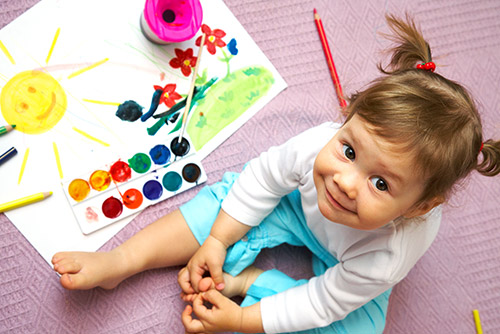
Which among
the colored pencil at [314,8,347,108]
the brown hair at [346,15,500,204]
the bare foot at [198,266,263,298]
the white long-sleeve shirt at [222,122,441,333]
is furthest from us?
the colored pencil at [314,8,347,108]

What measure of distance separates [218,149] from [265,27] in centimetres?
24

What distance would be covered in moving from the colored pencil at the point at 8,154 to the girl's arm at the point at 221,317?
352mm

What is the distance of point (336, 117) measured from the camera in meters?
0.80

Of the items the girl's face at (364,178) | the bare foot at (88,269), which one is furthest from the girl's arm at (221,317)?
the girl's face at (364,178)

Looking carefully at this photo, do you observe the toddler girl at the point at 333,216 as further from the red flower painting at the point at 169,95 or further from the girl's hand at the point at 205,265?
the red flower painting at the point at 169,95

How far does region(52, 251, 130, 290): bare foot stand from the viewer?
602mm

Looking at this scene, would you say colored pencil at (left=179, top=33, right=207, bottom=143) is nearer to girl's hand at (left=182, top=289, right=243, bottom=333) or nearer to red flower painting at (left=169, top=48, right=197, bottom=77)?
red flower painting at (left=169, top=48, right=197, bottom=77)

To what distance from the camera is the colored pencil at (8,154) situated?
0.64 metres

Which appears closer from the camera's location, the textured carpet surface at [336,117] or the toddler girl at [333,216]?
the toddler girl at [333,216]

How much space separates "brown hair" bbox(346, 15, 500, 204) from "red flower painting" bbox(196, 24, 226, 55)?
1.08 ft

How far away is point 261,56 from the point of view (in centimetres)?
77

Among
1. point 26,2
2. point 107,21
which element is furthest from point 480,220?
point 26,2

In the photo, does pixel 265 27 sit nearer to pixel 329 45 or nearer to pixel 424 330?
pixel 329 45

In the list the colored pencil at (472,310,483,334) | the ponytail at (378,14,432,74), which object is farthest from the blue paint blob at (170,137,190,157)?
the colored pencil at (472,310,483,334)
